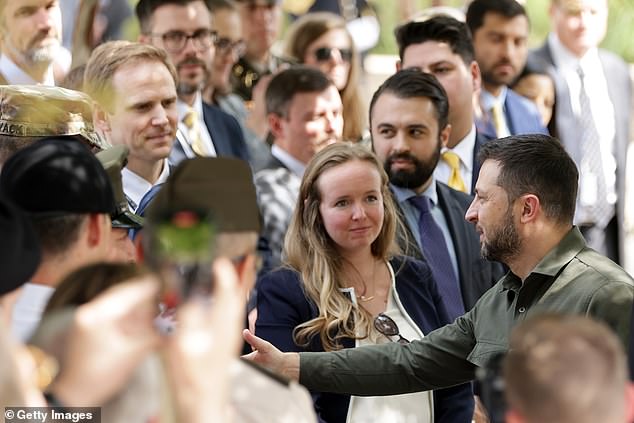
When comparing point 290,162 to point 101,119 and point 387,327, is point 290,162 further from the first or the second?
point 387,327

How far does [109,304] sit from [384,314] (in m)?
2.37

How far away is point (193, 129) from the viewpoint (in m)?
6.81

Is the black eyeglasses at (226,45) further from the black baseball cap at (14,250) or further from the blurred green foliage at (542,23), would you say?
the black baseball cap at (14,250)

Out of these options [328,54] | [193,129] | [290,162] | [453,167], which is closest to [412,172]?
[453,167]

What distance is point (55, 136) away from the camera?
4.73 meters

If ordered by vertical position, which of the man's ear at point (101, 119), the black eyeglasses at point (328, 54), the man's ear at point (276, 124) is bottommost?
the man's ear at point (276, 124)

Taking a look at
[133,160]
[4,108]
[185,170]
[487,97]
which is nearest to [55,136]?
[4,108]

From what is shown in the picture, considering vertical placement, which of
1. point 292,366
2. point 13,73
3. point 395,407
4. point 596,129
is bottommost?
point 395,407

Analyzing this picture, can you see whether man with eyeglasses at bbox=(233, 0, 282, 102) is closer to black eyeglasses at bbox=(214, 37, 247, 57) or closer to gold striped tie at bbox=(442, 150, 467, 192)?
black eyeglasses at bbox=(214, 37, 247, 57)

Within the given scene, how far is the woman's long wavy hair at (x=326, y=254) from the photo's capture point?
483 centimetres

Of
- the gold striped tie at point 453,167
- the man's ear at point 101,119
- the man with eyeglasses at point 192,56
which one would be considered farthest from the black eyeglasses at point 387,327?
the man with eyeglasses at point 192,56

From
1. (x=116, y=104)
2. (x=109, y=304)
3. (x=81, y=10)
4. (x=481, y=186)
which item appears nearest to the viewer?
(x=109, y=304)

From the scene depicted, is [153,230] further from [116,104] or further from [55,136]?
[116,104]

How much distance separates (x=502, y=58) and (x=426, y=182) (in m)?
2.04
